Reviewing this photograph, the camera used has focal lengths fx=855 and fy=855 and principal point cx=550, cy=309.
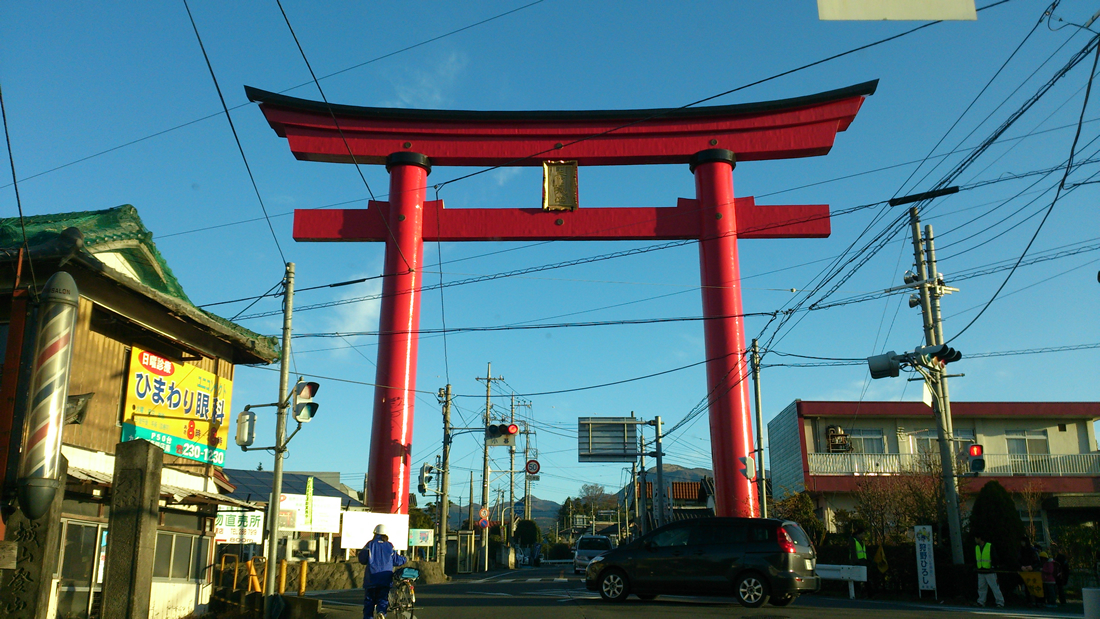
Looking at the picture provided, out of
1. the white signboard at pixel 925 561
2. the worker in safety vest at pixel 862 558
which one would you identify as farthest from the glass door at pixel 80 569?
the white signboard at pixel 925 561

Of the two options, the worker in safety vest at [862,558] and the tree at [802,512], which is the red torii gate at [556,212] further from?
the tree at [802,512]

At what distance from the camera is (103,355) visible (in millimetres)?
13406

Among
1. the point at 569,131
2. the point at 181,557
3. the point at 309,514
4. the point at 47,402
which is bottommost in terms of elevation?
the point at 181,557

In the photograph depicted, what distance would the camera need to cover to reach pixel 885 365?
18.2 m

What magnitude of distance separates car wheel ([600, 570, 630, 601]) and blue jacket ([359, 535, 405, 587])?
4738 millimetres

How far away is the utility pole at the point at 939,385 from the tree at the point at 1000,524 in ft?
1.74

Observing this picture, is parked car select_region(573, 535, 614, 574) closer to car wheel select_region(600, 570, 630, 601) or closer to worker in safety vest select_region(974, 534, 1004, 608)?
worker in safety vest select_region(974, 534, 1004, 608)

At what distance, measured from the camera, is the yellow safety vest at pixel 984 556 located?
1714 centimetres

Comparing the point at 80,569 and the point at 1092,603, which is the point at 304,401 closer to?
the point at 80,569

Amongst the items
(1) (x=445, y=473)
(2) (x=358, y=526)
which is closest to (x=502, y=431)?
(1) (x=445, y=473)

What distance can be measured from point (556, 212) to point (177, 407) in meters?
11.3

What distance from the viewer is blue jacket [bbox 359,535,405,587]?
1088 cm

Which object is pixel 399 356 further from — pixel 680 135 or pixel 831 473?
pixel 831 473

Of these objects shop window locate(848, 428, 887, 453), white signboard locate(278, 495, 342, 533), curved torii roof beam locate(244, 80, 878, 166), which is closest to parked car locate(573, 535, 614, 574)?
shop window locate(848, 428, 887, 453)
